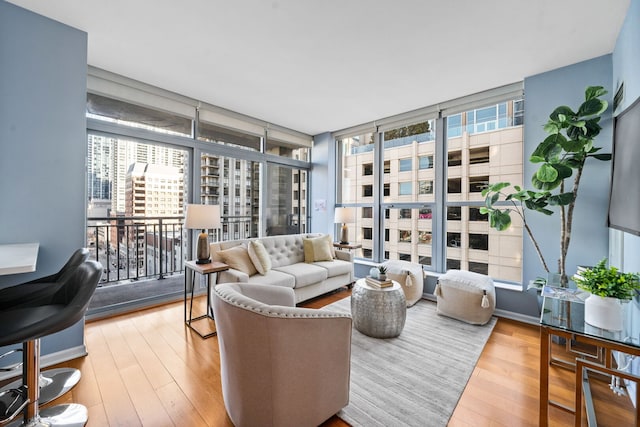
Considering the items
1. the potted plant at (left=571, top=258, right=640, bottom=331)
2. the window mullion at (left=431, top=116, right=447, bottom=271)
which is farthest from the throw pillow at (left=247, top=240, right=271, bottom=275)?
the potted plant at (left=571, top=258, right=640, bottom=331)

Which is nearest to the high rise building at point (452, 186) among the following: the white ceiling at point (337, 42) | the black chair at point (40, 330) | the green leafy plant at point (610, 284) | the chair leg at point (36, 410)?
the white ceiling at point (337, 42)

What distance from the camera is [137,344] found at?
2.41 meters

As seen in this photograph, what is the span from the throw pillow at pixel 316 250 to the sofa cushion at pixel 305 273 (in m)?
0.23

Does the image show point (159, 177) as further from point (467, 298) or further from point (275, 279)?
point (467, 298)

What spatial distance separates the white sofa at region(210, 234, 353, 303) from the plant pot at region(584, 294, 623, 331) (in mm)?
2460

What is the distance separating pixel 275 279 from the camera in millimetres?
3004

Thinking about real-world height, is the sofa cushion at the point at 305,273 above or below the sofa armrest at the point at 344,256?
below

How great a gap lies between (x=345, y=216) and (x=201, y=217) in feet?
7.68

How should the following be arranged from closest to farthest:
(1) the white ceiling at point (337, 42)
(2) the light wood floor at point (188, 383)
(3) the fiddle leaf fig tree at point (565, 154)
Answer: (2) the light wood floor at point (188, 383), (1) the white ceiling at point (337, 42), (3) the fiddle leaf fig tree at point (565, 154)

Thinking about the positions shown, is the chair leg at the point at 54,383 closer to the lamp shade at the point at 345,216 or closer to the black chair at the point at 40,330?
the black chair at the point at 40,330

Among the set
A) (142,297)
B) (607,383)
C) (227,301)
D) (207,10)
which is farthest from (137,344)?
(607,383)

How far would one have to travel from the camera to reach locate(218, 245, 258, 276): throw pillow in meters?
2.97

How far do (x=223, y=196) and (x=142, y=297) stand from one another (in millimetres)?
1709

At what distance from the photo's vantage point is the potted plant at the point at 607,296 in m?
1.31
